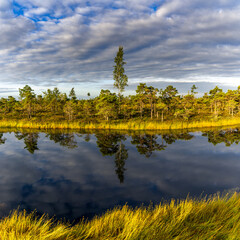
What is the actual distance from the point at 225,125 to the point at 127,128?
21.2 m

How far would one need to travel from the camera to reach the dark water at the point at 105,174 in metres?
7.86

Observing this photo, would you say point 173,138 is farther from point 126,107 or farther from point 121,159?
point 126,107

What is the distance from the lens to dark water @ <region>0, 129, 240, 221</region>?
25.8ft

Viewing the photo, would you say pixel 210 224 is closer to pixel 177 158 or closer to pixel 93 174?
pixel 93 174

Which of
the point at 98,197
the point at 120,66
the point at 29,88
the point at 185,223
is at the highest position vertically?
the point at 120,66

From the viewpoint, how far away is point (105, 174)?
11344 millimetres

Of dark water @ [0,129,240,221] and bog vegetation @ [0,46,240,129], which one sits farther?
bog vegetation @ [0,46,240,129]

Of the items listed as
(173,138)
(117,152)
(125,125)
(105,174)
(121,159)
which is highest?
(125,125)

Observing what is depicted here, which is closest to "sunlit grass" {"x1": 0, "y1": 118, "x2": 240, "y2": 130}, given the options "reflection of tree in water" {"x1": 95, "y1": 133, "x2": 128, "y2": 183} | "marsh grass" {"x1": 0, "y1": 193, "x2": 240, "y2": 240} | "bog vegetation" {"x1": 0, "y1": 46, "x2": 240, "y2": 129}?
"bog vegetation" {"x1": 0, "y1": 46, "x2": 240, "y2": 129}

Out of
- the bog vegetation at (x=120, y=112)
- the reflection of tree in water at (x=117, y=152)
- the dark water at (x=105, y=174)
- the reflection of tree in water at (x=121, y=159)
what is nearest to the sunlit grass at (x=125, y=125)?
the bog vegetation at (x=120, y=112)

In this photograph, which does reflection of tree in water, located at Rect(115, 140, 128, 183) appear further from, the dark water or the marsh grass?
the marsh grass

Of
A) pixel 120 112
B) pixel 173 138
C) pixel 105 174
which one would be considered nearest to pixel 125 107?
pixel 120 112

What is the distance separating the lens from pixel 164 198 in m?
8.04

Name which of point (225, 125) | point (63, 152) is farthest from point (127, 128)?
point (225, 125)
